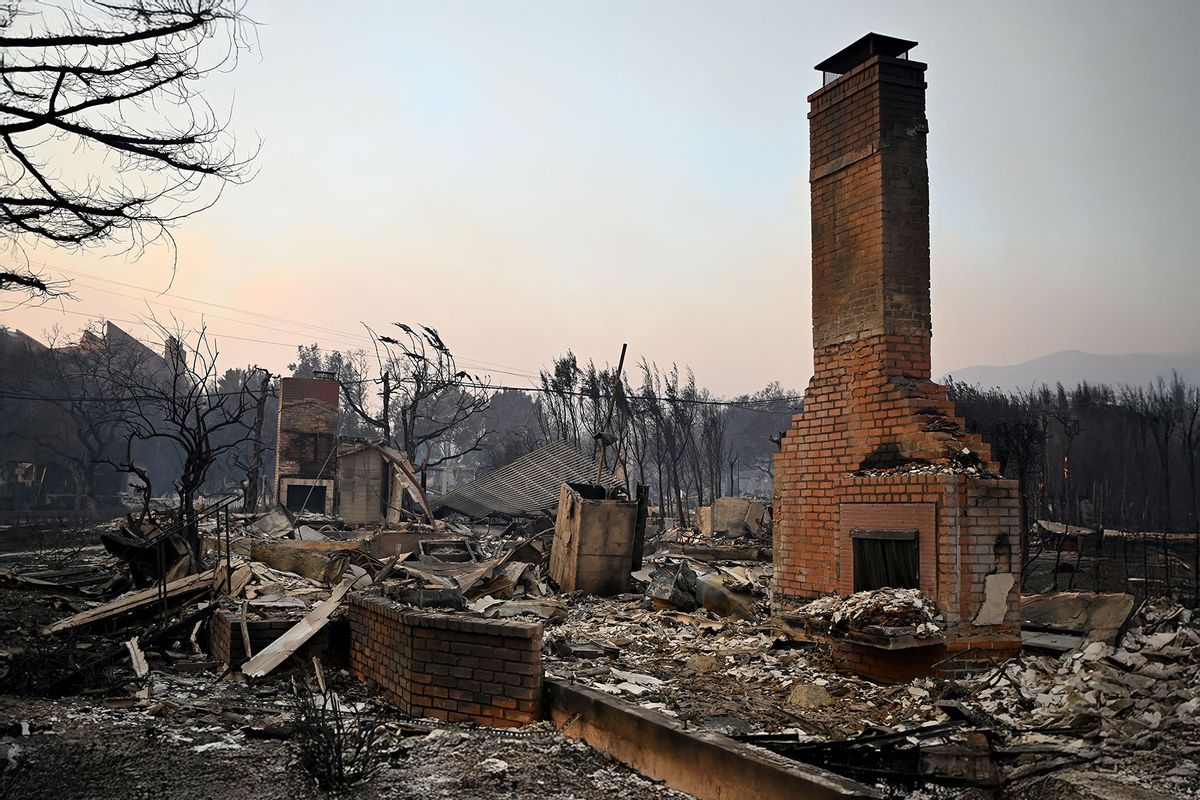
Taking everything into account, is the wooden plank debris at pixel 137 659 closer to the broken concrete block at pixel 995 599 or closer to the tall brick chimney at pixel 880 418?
the tall brick chimney at pixel 880 418

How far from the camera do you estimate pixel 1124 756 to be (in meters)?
4.97

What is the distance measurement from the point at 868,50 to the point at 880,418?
3.54 metres

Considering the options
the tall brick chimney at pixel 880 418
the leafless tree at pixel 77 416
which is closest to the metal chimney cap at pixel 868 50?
the tall brick chimney at pixel 880 418

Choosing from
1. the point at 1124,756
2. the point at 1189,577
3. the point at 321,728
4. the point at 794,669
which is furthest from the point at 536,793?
the point at 1189,577

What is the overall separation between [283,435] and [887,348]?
25.9 metres

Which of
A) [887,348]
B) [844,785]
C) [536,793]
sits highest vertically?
[887,348]

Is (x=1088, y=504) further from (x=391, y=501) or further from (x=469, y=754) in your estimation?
(x=469, y=754)

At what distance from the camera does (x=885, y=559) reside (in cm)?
772

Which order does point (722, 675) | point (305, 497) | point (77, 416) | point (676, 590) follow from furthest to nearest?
point (77, 416) < point (305, 497) < point (676, 590) < point (722, 675)

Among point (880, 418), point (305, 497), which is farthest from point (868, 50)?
point (305, 497)

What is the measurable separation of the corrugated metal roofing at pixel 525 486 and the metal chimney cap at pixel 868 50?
1621cm

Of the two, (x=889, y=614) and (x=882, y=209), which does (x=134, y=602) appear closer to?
(x=889, y=614)

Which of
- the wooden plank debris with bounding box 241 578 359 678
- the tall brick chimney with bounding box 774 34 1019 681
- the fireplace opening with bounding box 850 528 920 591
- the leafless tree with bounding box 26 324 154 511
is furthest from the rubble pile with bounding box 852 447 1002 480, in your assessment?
the leafless tree with bounding box 26 324 154 511

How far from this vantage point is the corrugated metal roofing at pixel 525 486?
2417 centimetres
